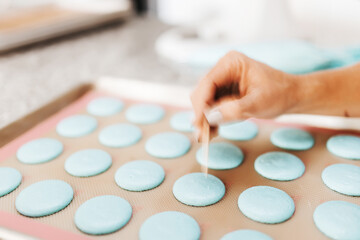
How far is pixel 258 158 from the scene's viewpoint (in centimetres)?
60

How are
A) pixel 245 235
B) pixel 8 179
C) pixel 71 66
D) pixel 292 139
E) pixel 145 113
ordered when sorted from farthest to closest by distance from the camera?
pixel 71 66, pixel 145 113, pixel 292 139, pixel 8 179, pixel 245 235

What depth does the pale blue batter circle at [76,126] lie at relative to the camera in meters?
0.68

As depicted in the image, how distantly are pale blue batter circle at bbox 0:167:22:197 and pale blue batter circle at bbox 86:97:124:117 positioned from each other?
0.80 feet

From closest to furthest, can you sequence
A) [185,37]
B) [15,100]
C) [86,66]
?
[15,100] < [86,66] < [185,37]

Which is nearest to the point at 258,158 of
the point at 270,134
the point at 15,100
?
the point at 270,134

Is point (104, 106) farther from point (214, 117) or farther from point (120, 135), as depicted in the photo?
point (214, 117)

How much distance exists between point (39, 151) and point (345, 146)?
57cm

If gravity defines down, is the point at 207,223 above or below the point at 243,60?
below

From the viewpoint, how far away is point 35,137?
0.67 meters

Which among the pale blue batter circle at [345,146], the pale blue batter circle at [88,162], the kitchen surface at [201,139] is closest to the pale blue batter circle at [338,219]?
the kitchen surface at [201,139]

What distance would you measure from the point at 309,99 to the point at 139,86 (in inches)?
16.4

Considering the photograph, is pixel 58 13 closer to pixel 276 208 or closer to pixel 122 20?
pixel 122 20

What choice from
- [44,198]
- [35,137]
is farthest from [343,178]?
[35,137]

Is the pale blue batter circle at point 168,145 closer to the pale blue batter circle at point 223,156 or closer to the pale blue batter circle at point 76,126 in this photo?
the pale blue batter circle at point 223,156
